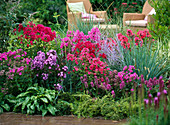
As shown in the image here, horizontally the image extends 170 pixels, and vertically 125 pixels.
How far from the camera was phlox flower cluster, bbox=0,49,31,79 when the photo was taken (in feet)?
11.6

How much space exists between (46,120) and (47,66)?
78cm

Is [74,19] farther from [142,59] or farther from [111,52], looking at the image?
[142,59]

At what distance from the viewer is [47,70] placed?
3494 mm

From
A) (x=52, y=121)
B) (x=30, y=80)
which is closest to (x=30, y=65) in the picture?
(x=30, y=80)

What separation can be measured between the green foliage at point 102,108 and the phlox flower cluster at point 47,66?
1.69 ft

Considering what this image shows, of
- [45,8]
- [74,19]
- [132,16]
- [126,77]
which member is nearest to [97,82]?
[126,77]

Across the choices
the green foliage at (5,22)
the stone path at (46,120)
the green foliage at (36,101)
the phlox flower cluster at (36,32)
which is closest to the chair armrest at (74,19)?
the phlox flower cluster at (36,32)

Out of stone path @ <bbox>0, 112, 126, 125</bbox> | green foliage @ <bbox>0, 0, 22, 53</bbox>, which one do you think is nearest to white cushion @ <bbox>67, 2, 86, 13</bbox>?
green foliage @ <bbox>0, 0, 22, 53</bbox>

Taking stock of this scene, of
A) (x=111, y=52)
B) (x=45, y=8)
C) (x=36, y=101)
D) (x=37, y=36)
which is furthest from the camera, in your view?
(x=45, y=8)

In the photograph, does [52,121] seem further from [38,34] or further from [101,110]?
[38,34]

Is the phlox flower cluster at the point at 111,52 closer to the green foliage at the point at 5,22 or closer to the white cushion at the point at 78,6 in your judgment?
the green foliage at the point at 5,22

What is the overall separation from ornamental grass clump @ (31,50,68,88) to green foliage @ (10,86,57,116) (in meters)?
0.17

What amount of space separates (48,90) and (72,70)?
1.79 feet

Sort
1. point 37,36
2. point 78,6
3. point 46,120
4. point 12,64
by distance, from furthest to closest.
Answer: point 78,6
point 37,36
point 12,64
point 46,120
